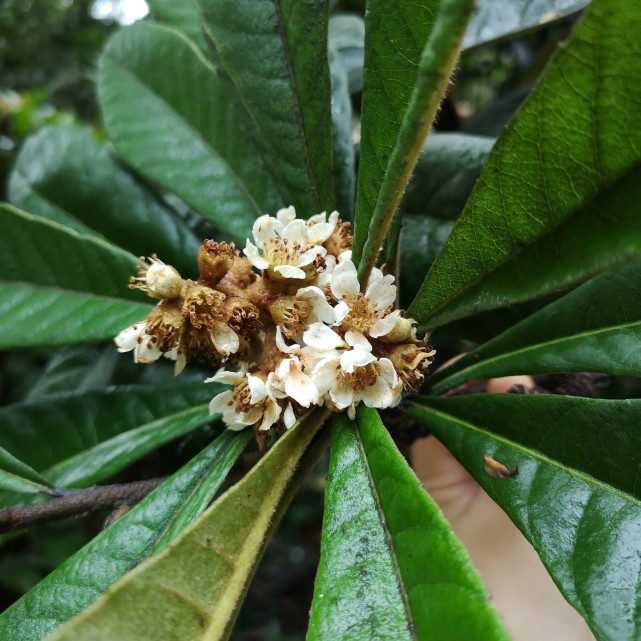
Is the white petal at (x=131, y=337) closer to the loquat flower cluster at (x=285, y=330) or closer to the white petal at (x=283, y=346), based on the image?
the loquat flower cluster at (x=285, y=330)

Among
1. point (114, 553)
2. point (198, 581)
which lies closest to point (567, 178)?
point (198, 581)

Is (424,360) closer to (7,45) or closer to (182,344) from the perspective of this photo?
(182,344)

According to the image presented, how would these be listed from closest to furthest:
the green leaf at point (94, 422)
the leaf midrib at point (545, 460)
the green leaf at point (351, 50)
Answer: the leaf midrib at point (545, 460) < the green leaf at point (94, 422) < the green leaf at point (351, 50)

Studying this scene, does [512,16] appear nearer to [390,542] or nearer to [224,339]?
[224,339]

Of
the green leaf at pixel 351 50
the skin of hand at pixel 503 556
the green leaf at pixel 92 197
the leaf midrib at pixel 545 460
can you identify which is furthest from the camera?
the green leaf at pixel 351 50

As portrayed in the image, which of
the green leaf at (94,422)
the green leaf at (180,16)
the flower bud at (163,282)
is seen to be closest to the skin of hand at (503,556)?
the green leaf at (94,422)

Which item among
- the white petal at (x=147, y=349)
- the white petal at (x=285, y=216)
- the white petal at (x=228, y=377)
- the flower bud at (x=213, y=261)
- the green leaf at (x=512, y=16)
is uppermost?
the green leaf at (x=512, y=16)
